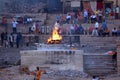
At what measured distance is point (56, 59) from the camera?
1150 inches

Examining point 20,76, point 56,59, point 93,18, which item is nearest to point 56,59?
point 56,59

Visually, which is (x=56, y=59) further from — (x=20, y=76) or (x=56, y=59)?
(x=20, y=76)

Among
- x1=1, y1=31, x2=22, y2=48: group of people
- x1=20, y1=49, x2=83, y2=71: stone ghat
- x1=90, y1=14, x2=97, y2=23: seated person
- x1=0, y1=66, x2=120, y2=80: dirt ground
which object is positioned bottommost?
x1=0, y1=66, x2=120, y2=80: dirt ground

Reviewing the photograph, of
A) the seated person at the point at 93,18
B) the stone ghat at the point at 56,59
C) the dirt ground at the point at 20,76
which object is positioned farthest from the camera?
the seated person at the point at 93,18

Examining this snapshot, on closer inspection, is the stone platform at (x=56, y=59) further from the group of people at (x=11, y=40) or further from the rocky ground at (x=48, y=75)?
the group of people at (x=11, y=40)

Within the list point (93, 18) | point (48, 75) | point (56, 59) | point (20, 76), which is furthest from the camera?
point (93, 18)

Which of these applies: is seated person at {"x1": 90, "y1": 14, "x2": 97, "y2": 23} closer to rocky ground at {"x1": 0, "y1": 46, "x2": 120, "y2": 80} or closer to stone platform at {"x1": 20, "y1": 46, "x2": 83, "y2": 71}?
rocky ground at {"x1": 0, "y1": 46, "x2": 120, "y2": 80}

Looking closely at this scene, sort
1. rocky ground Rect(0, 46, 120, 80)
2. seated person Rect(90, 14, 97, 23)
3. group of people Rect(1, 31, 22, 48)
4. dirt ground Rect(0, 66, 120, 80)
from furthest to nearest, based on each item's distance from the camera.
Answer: seated person Rect(90, 14, 97, 23), group of people Rect(1, 31, 22, 48), rocky ground Rect(0, 46, 120, 80), dirt ground Rect(0, 66, 120, 80)

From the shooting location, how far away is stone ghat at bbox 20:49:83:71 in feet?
95.8

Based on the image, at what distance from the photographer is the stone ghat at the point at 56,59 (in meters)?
29.2

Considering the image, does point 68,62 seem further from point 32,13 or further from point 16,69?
point 32,13

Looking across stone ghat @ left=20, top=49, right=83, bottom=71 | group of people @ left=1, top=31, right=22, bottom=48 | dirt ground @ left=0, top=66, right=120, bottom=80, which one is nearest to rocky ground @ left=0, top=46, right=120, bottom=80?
dirt ground @ left=0, top=66, right=120, bottom=80

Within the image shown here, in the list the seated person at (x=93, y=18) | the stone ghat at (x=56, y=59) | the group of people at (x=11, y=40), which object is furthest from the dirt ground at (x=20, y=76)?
the seated person at (x=93, y=18)

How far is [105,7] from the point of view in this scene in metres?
46.4
